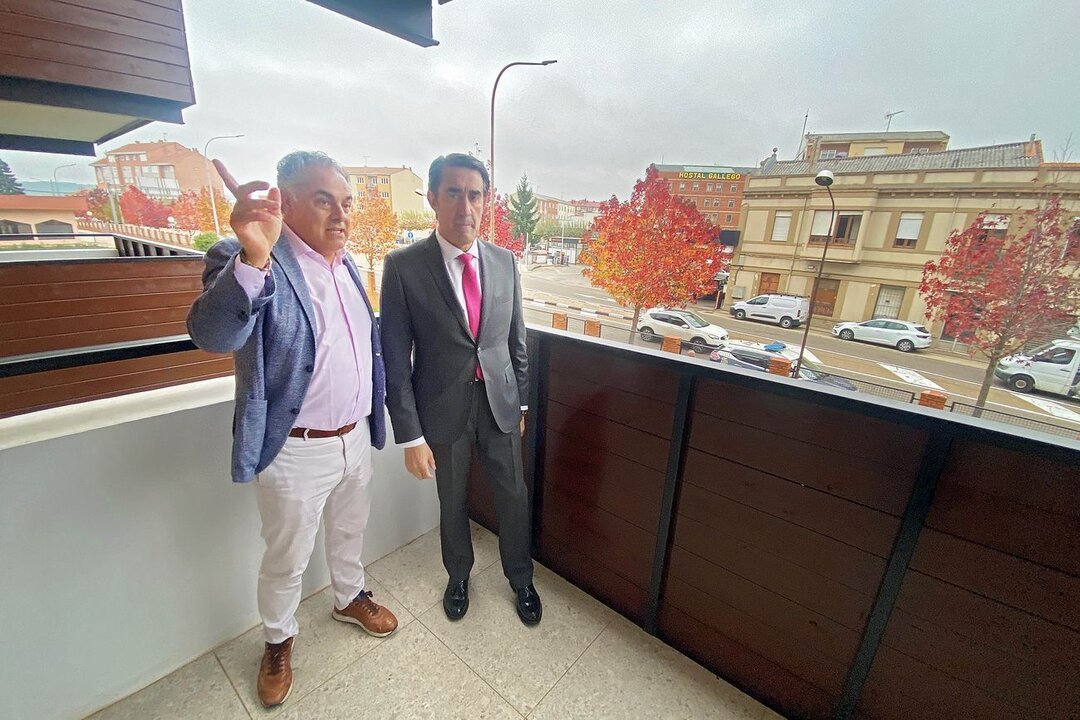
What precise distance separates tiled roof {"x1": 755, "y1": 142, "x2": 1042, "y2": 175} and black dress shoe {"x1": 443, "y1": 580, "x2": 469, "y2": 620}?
2.09 metres

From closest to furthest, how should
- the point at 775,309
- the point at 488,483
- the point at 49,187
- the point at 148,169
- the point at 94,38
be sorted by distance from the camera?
the point at 775,309 < the point at 488,483 < the point at 94,38 < the point at 148,169 < the point at 49,187

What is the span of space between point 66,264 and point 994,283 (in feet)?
18.0

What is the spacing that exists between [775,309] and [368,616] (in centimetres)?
202

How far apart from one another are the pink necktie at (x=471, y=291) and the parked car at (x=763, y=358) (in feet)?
2.79

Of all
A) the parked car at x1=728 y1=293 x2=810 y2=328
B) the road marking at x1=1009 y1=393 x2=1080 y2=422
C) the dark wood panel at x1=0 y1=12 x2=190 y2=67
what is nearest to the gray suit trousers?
the parked car at x1=728 y1=293 x2=810 y2=328

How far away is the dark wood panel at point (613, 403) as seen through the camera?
Answer: 142 cm

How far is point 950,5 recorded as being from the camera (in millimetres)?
1084

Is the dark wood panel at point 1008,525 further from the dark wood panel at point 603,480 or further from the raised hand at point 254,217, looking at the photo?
the raised hand at point 254,217

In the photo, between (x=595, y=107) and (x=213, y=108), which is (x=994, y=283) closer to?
(x=595, y=107)

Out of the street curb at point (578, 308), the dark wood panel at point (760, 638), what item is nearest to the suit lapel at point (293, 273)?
the street curb at point (578, 308)

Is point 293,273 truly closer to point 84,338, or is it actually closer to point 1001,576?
point 1001,576

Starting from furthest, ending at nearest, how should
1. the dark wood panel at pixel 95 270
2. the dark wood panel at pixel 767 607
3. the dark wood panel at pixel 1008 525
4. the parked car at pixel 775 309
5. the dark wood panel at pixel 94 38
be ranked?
the dark wood panel at pixel 95 270
the dark wood panel at pixel 94 38
the parked car at pixel 775 309
the dark wood panel at pixel 767 607
the dark wood panel at pixel 1008 525

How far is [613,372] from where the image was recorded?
4.95 ft

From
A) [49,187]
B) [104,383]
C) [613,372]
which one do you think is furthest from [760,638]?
[49,187]
